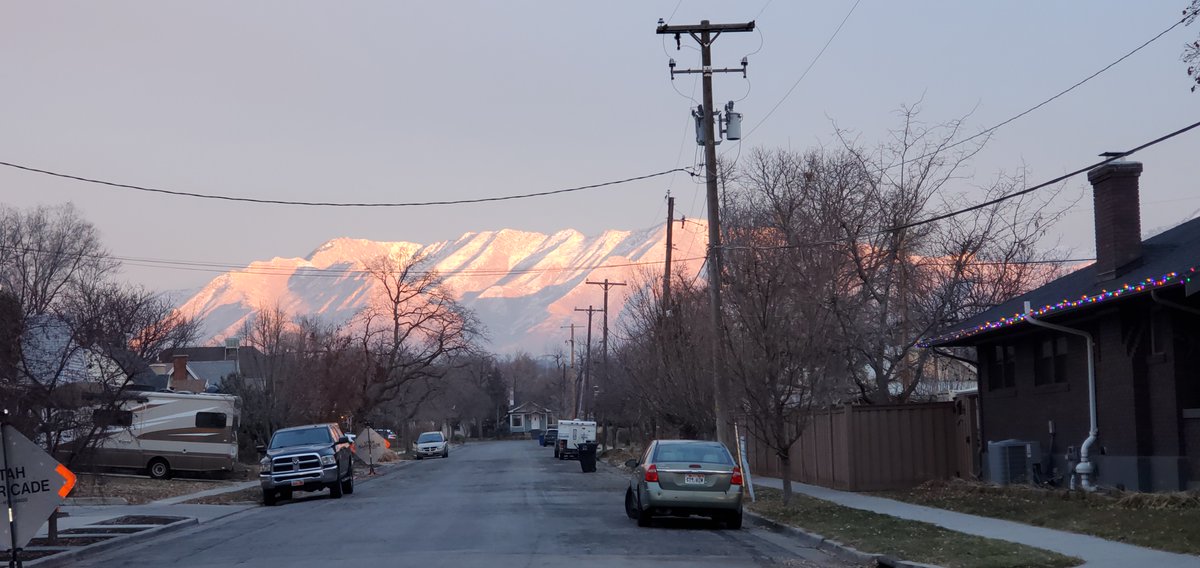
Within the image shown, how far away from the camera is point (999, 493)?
22328 mm

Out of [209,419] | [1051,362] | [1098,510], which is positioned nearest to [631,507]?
[1098,510]

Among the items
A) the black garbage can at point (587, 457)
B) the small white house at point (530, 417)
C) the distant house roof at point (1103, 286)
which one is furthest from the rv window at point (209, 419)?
the small white house at point (530, 417)

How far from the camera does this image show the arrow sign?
46.6 ft

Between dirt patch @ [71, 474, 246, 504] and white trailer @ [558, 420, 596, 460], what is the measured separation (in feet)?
86.7

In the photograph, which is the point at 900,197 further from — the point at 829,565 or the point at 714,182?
the point at 829,565

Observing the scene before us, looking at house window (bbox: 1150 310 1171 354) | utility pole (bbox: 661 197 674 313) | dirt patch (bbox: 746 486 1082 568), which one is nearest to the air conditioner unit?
dirt patch (bbox: 746 486 1082 568)

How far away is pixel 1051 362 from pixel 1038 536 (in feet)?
24.1

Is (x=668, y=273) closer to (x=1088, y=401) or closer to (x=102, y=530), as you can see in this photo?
(x=1088, y=401)

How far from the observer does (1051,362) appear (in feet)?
75.3

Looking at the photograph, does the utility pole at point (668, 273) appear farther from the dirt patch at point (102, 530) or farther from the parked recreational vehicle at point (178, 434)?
the dirt patch at point (102, 530)

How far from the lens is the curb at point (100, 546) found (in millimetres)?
17078

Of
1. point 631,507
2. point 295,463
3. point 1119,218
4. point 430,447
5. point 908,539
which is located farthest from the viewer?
point 430,447

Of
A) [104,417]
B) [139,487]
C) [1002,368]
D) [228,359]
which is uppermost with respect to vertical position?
[228,359]

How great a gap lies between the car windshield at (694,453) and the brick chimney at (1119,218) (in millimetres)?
7217
